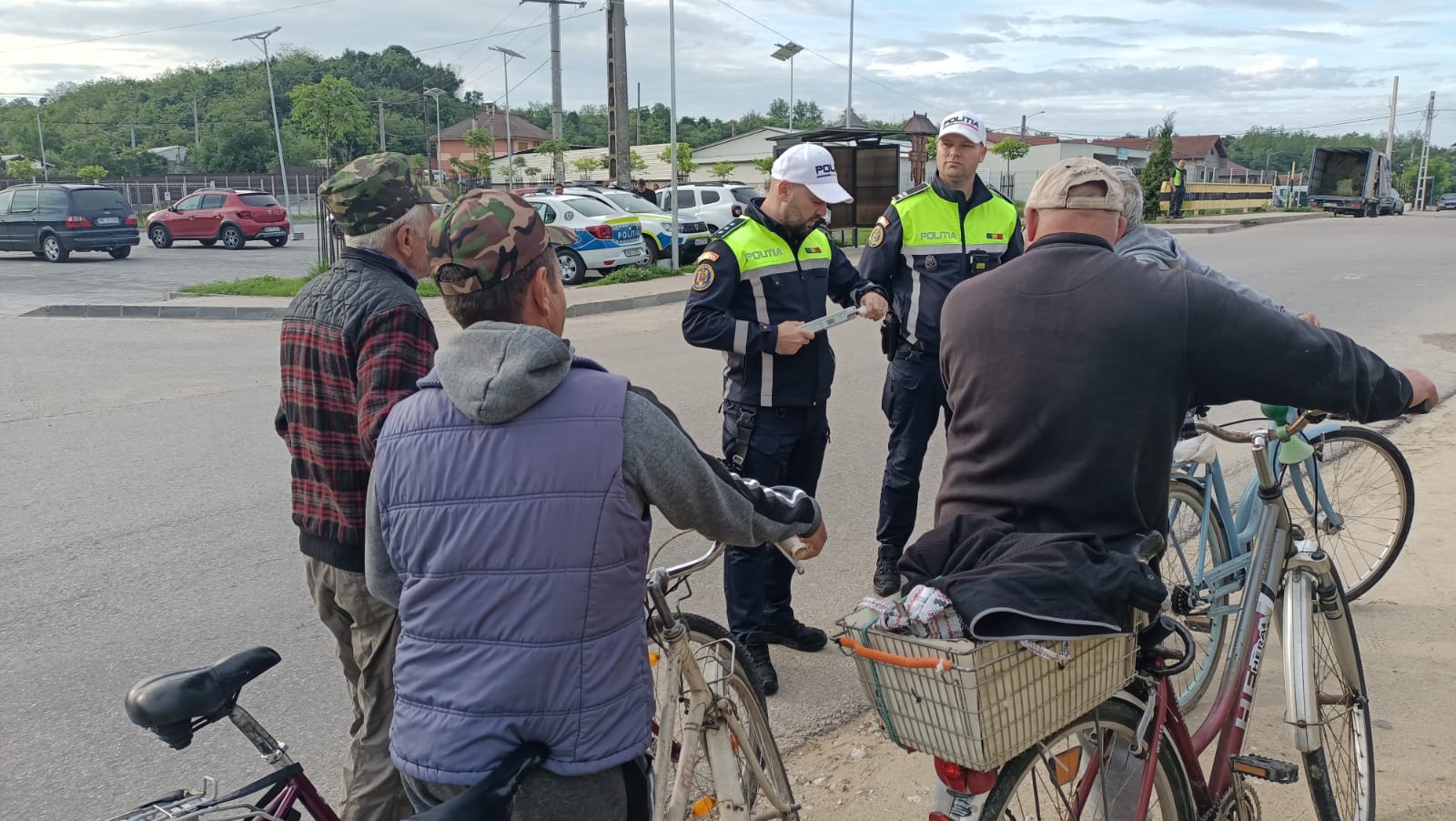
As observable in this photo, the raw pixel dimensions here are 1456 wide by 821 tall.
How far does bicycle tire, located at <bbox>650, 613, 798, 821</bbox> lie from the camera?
258 cm

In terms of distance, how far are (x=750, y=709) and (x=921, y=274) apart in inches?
105

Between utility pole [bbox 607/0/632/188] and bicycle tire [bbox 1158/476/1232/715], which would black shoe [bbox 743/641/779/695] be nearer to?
bicycle tire [bbox 1158/476/1232/715]

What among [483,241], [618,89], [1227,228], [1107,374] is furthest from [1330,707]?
[1227,228]

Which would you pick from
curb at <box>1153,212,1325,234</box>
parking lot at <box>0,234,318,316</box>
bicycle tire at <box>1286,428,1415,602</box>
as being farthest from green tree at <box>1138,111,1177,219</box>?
bicycle tire at <box>1286,428,1415,602</box>

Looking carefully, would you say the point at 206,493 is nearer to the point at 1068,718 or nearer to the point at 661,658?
the point at 661,658

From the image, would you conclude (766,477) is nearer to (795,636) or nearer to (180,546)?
(795,636)

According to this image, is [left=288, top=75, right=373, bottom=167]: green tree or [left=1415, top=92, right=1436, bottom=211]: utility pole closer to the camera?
[left=288, top=75, right=373, bottom=167]: green tree

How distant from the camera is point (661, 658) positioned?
2.47 metres

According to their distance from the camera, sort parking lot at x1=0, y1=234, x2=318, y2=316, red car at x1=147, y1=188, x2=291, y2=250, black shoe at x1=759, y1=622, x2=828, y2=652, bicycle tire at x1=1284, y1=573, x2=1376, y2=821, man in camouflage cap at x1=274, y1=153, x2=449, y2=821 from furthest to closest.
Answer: red car at x1=147, y1=188, x2=291, y2=250 < parking lot at x1=0, y1=234, x2=318, y2=316 < black shoe at x1=759, y1=622, x2=828, y2=652 < bicycle tire at x1=1284, y1=573, x2=1376, y2=821 < man in camouflage cap at x1=274, y1=153, x2=449, y2=821

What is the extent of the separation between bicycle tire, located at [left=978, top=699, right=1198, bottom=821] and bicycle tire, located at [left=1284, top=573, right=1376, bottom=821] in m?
0.35

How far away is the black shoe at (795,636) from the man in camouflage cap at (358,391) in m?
1.81

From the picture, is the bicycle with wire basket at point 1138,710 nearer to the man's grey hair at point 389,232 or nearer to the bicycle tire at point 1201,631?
the bicycle tire at point 1201,631

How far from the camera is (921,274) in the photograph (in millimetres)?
4812

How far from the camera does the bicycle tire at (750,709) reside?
258cm
